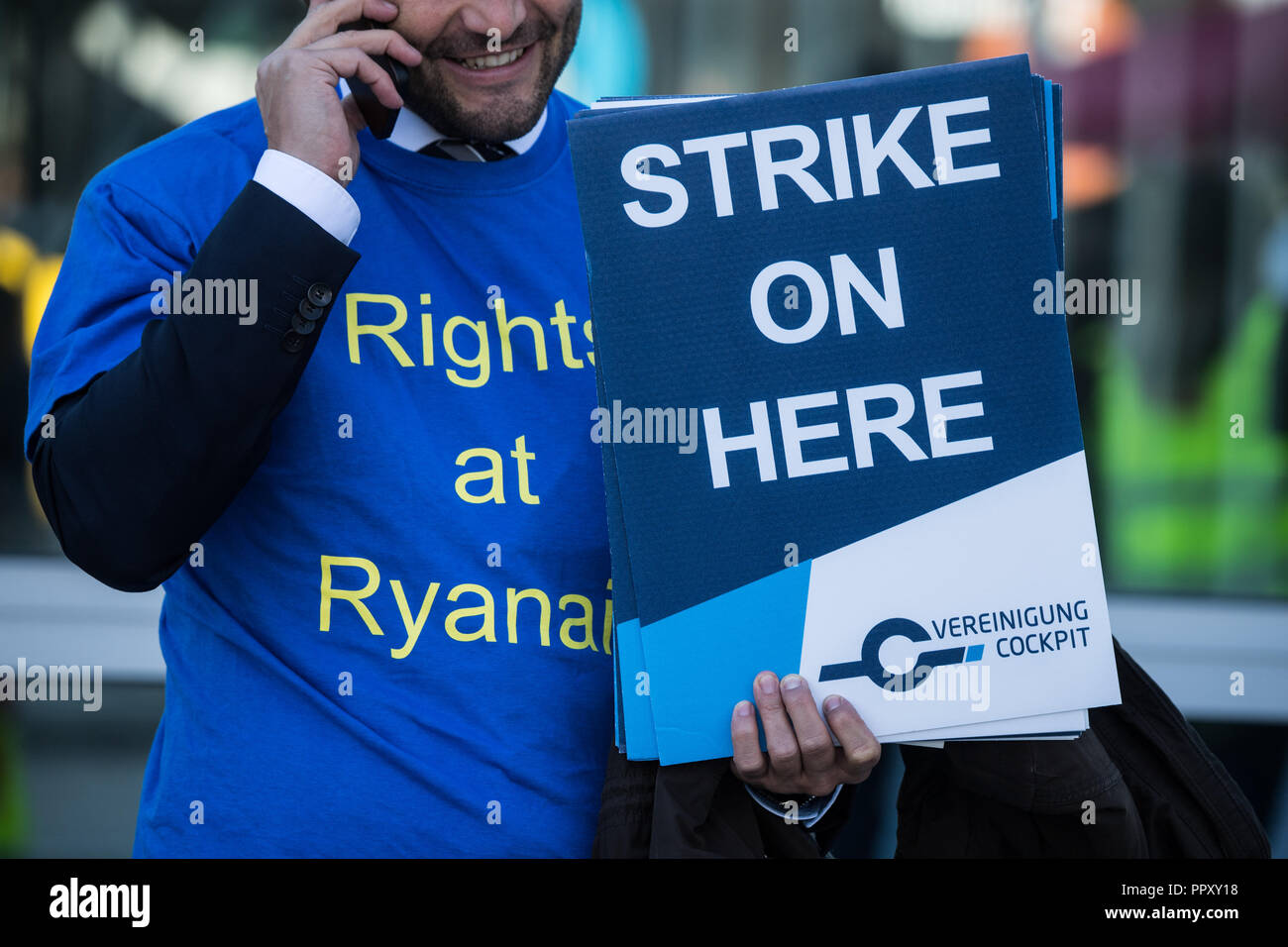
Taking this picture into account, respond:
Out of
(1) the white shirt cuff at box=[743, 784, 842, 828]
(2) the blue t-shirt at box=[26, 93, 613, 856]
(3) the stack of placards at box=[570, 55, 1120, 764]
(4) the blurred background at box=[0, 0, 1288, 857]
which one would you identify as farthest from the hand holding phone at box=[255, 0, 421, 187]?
(4) the blurred background at box=[0, 0, 1288, 857]

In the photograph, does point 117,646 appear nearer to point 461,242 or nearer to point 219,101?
point 219,101

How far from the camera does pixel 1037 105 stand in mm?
1222

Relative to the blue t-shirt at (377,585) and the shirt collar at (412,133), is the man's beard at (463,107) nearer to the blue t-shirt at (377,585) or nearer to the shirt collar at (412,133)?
the shirt collar at (412,133)

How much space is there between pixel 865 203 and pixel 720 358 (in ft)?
0.66

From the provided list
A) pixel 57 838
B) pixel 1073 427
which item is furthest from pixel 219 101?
pixel 1073 427

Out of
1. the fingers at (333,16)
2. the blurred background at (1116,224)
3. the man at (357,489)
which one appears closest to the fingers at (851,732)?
the man at (357,489)

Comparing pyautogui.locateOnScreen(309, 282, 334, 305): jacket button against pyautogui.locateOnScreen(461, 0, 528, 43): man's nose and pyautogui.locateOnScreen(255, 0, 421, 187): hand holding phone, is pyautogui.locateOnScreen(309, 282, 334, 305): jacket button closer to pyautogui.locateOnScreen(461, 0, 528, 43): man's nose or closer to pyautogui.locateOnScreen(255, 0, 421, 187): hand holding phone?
pyautogui.locateOnScreen(255, 0, 421, 187): hand holding phone

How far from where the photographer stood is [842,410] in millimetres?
1205

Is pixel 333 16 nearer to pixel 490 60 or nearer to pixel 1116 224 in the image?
pixel 490 60

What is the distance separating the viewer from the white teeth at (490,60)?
1.43m

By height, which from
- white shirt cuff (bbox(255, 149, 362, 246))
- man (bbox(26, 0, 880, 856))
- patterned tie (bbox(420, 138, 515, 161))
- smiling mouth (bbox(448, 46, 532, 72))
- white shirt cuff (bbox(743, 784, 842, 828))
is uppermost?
smiling mouth (bbox(448, 46, 532, 72))

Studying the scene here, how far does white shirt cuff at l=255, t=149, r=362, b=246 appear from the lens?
1.19 m

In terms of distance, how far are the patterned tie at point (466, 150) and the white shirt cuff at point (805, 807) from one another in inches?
29.1
